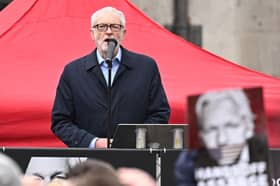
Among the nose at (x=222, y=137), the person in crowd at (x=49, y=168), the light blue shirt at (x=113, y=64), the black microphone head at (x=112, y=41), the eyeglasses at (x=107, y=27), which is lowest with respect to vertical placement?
the person in crowd at (x=49, y=168)

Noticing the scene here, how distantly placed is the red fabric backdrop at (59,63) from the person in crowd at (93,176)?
5435 millimetres

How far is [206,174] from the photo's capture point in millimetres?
3457

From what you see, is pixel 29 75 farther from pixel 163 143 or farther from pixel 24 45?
pixel 163 143

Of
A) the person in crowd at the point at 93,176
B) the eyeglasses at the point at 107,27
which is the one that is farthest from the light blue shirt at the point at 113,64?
the person in crowd at the point at 93,176

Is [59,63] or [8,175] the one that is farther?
[59,63]

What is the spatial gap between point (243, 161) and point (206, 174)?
0.18m

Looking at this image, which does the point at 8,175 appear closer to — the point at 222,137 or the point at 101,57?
the point at 222,137

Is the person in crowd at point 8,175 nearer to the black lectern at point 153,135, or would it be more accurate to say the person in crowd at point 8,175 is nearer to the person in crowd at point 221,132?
the person in crowd at point 221,132

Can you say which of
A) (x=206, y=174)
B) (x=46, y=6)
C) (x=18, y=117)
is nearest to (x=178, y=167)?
(x=206, y=174)

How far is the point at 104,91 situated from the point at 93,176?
161 inches

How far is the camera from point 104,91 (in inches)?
277

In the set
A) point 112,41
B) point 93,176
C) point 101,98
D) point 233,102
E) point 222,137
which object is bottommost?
point 93,176

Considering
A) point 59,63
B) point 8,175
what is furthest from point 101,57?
point 8,175

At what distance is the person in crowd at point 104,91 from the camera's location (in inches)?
274
